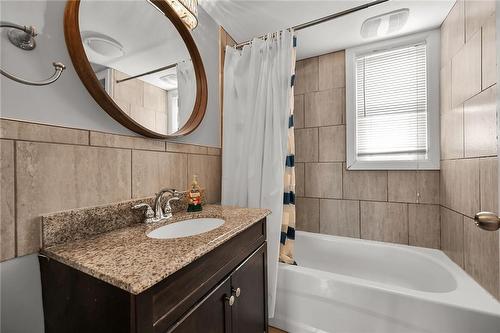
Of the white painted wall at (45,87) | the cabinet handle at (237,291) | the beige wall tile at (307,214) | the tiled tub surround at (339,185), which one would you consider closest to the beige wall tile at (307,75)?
the tiled tub surround at (339,185)

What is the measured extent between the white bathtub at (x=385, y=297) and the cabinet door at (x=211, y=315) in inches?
26.6

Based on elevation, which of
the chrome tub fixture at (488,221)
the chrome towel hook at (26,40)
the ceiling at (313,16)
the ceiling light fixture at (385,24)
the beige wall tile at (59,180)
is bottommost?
the chrome tub fixture at (488,221)

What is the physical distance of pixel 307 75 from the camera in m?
2.21

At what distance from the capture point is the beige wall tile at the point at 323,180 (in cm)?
208

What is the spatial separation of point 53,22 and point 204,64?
2.97ft

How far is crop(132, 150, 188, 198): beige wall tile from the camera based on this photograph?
1.02 m

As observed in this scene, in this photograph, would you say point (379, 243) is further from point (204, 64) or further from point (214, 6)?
point (214, 6)

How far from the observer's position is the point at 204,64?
1.55 m

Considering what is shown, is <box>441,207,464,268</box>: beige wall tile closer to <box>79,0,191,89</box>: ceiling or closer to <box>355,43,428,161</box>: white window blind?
<box>355,43,428,161</box>: white window blind

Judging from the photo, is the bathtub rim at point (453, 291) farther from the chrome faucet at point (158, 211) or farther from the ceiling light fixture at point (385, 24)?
the ceiling light fixture at point (385, 24)

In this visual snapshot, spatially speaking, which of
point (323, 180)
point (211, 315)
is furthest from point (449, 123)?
point (211, 315)

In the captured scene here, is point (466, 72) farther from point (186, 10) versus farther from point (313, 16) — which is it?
point (186, 10)

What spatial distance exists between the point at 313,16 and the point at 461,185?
1.53 m

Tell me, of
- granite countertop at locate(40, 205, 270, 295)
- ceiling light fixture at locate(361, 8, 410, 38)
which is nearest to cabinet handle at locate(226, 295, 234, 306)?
granite countertop at locate(40, 205, 270, 295)
